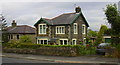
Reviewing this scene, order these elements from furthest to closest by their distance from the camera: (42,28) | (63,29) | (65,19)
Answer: (42,28)
(65,19)
(63,29)

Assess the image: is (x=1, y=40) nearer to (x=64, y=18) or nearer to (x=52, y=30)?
(x=52, y=30)

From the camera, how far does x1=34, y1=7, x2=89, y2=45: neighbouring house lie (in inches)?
1144

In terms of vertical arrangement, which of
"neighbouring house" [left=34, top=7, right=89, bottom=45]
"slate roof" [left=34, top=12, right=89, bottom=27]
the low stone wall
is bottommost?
the low stone wall

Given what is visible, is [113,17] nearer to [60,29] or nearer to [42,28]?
[60,29]

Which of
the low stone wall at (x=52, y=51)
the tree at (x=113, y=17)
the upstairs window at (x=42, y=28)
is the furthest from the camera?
the upstairs window at (x=42, y=28)

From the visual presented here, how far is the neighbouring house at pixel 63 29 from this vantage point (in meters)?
29.0

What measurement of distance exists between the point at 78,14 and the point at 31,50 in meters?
12.5

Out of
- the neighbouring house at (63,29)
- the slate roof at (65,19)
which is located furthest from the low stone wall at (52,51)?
the slate roof at (65,19)

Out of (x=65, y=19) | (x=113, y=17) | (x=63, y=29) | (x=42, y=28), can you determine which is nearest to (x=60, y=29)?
(x=63, y=29)

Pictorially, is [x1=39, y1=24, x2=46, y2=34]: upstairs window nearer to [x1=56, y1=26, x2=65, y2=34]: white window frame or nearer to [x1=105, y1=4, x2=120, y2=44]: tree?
[x1=56, y1=26, x2=65, y2=34]: white window frame

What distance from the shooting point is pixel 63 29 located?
2950 cm

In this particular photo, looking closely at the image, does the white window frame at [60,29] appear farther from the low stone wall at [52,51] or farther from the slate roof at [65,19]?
the low stone wall at [52,51]

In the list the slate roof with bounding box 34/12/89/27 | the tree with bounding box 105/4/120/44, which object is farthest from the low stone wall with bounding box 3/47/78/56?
the slate roof with bounding box 34/12/89/27

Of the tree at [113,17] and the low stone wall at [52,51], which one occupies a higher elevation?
the tree at [113,17]
